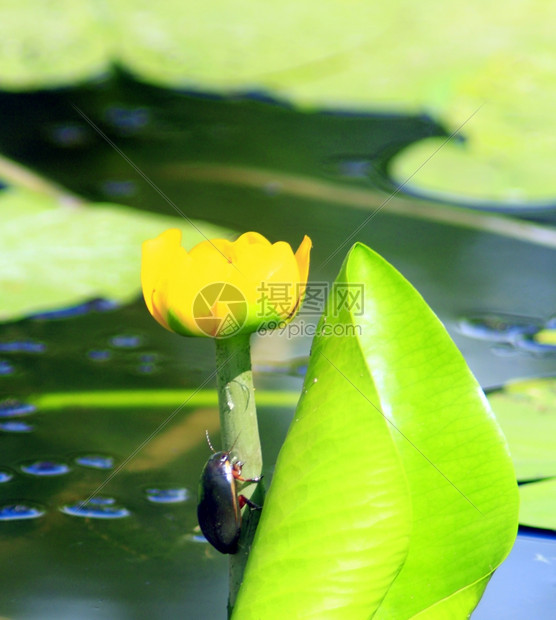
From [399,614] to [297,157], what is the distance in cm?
161

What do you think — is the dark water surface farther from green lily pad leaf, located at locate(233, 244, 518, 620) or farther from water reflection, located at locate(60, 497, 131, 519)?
green lily pad leaf, located at locate(233, 244, 518, 620)

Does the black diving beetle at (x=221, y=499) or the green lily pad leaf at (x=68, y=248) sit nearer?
the black diving beetle at (x=221, y=499)

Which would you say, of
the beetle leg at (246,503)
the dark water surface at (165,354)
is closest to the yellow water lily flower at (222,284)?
the beetle leg at (246,503)

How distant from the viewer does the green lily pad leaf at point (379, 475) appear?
0.56m

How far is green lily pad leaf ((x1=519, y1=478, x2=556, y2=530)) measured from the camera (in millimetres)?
829

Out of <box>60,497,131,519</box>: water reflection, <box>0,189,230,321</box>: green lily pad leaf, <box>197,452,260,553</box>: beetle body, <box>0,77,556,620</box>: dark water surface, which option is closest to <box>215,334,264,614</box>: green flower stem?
<box>197,452,260,553</box>: beetle body

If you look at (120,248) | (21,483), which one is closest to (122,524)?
(21,483)

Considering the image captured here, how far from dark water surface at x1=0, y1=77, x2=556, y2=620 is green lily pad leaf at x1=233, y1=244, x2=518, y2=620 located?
0.19 metres

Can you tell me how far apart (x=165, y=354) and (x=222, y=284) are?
78 cm

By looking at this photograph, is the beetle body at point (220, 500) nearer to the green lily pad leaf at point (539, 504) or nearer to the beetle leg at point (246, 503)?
the beetle leg at point (246, 503)

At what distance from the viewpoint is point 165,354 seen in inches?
51.4

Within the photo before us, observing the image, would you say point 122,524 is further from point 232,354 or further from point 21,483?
point 232,354

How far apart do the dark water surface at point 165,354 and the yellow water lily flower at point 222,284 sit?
13.6 inches

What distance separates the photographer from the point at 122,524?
89 centimetres
